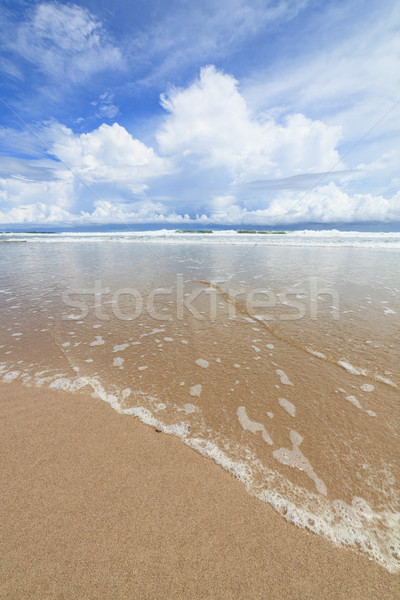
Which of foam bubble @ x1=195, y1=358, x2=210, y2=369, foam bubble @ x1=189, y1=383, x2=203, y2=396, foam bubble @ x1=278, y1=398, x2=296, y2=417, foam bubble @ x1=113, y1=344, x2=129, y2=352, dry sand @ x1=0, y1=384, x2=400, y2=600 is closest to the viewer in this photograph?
dry sand @ x1=0, y1=384, x2=400, y2=600

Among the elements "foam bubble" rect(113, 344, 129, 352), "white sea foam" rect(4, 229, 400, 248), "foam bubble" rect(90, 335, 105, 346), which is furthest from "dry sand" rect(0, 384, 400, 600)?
"white sea foam" rect(4, 229, 400, 248)

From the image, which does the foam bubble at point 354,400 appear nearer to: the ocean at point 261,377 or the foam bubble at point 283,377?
the ocean at point 261,377

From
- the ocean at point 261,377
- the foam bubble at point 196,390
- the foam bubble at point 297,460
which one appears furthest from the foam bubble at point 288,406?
the foam bubble at point 196,390

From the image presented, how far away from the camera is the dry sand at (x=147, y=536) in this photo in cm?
159

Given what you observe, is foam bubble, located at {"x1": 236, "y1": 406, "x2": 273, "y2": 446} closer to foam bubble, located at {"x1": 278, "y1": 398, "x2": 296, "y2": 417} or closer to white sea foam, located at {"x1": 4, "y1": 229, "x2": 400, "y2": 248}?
foam bubble, located at {"x1": 278, "y1": 398, "x2": 296, "y2": 417}

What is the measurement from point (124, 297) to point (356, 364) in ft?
20.2

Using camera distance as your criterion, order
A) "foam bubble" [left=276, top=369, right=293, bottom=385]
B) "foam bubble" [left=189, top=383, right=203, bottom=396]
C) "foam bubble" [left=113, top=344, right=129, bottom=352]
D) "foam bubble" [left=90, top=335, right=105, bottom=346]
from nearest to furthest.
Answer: "foam bubble" [left=189, top=383, right=203, bottom=396] < "foam bubble" [left=276, top=369, right=293, bottom=385] < "foam bubble" [left=113, top=344, right=129, bottom=352] < "foam bubble" [left=90, top=335, right=105, bottom=346]

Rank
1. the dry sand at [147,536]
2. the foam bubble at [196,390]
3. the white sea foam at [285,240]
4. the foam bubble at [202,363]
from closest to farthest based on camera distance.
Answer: the dry sand at [147,536] < the foam bubble at [196,390] < the foam bubble at [202,363] < the white sea foam at [285,240]

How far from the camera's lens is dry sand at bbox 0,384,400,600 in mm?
1593

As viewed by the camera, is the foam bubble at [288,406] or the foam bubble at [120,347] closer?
the foam bubble at [288,406]

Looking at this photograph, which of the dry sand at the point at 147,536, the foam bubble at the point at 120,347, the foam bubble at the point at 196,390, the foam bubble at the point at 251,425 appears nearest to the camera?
the dry sand at the point at 147,536

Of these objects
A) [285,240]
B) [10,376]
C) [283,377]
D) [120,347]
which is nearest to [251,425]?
[283,377]

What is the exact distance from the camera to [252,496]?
2109 millimetres

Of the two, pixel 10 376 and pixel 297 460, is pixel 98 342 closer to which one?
pixel 10 376
